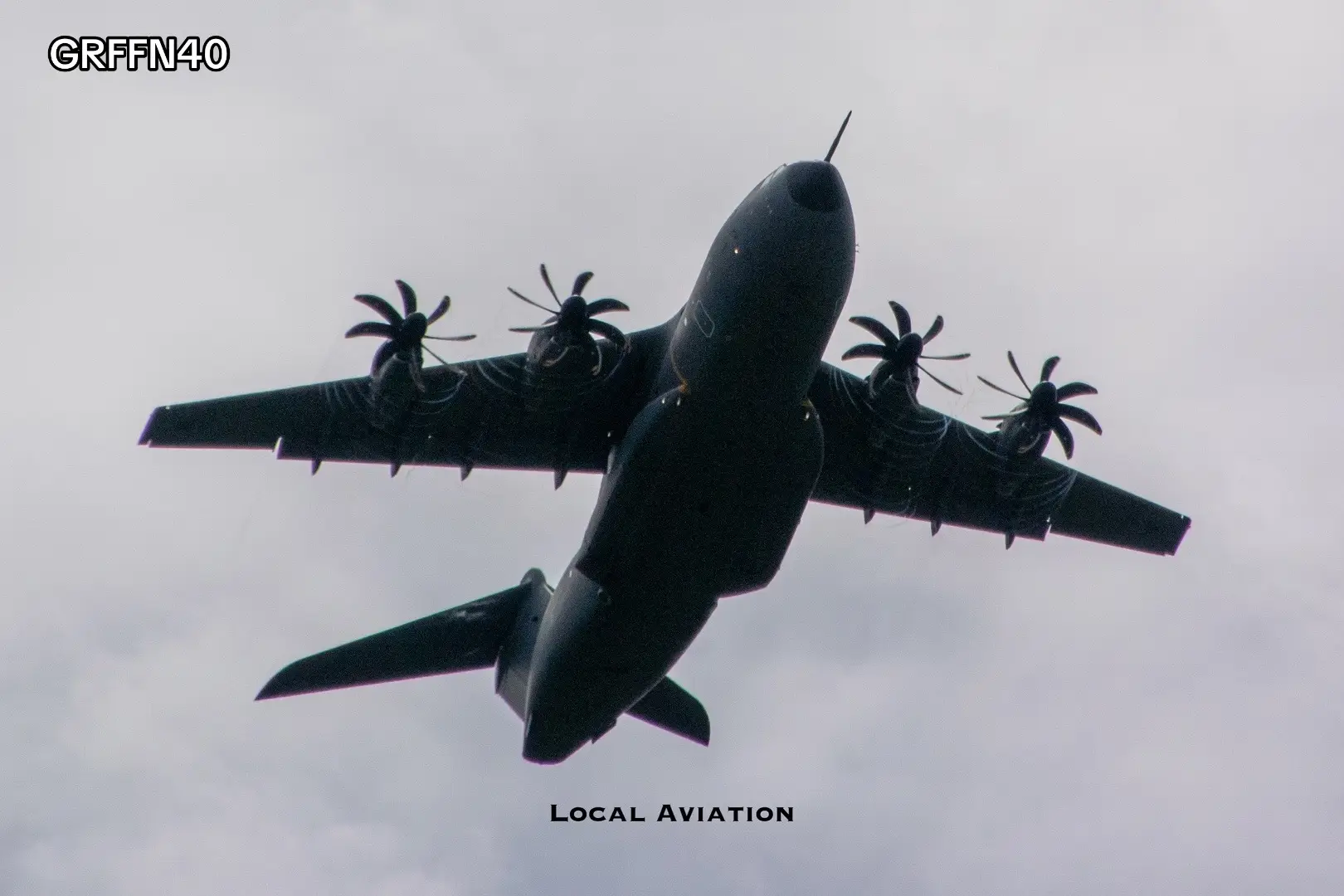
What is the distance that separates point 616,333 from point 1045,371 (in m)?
6.06

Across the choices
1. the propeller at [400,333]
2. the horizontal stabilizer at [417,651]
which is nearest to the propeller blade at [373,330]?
the propeller at [400,333]

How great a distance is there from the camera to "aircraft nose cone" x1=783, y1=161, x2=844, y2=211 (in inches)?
684

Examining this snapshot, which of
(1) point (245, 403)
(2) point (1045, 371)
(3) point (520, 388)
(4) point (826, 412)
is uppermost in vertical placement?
(2) point (1045, 371)

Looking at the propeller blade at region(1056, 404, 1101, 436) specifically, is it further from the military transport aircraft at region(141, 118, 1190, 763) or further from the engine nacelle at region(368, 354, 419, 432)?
the engine nacelle at region(368, 354, 419, 432)

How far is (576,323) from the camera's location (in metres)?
19.4

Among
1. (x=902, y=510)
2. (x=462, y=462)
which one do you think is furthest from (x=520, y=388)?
(x=902, y=510)

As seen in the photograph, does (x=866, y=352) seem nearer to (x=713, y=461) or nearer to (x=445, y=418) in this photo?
(x=713, y=461)

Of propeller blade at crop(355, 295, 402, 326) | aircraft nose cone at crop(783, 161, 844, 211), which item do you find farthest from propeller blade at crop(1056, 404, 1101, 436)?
propeller blade at crop(355, 295, 402, 326)

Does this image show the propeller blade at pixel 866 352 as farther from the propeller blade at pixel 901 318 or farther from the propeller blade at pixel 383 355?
the propeller blade at pixel 383 355

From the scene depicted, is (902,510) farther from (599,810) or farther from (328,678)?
(328,678)

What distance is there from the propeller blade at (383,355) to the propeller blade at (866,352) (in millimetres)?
5752

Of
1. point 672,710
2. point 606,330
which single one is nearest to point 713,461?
point 606,330

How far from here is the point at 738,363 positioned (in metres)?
17.7

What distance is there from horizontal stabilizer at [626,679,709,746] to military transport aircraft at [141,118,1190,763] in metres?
0.03
